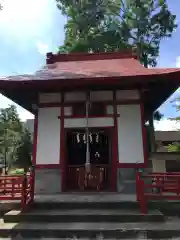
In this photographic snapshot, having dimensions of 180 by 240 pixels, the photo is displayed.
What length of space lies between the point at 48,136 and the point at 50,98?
1.17 meters

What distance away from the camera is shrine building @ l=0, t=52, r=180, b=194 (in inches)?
294

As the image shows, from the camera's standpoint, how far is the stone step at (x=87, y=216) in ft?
17.8

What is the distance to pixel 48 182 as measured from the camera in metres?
7.78

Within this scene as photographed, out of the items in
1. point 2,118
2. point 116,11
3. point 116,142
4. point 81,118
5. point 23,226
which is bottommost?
point 23,226

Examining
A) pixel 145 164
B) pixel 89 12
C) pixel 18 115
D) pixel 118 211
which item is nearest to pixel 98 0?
pixel 89 12

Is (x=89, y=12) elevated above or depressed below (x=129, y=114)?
above

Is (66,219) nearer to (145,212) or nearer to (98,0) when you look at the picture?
(145,212)

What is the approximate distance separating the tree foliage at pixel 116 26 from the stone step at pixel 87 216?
47.5 feet

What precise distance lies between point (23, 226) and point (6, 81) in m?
3.78

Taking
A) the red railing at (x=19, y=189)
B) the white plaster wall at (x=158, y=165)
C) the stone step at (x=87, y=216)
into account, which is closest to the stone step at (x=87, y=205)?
the stone step at (x=87, y=216)

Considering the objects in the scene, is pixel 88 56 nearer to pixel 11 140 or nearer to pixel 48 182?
pixel 48 182

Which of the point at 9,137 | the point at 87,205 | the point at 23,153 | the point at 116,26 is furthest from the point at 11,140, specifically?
the point at 87,205

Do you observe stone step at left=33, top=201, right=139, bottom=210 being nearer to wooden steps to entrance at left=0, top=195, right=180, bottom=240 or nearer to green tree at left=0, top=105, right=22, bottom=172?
wooden steps to entrance at left=0, top=195, right=180, bottom=240

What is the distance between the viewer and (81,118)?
7949mm
